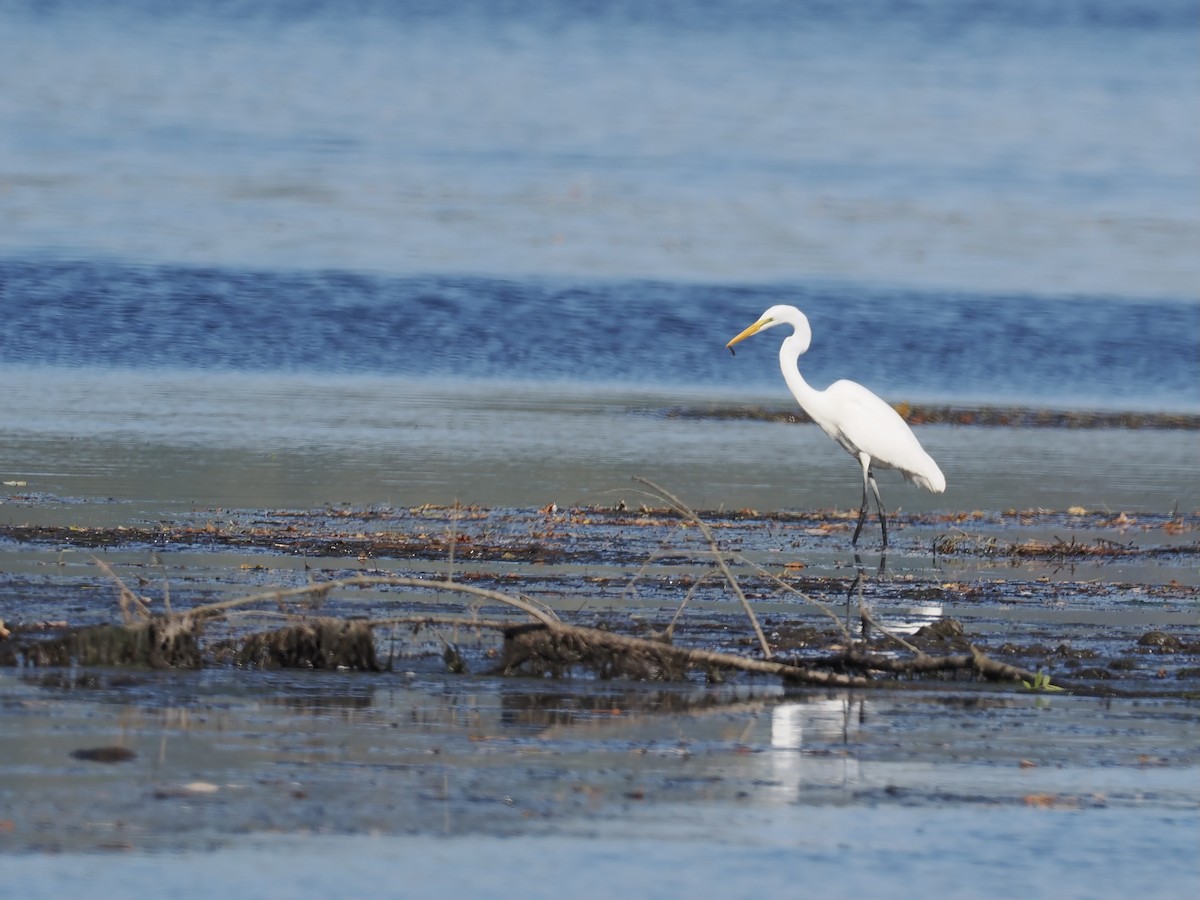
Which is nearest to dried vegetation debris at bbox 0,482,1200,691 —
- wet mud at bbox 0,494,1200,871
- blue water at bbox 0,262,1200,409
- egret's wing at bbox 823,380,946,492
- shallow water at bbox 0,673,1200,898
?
wet mud at bbox 0,494,1200,871

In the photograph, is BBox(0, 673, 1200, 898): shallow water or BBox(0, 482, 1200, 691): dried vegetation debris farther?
BBox(0, 482, 1200, 691): dried vegetation debris

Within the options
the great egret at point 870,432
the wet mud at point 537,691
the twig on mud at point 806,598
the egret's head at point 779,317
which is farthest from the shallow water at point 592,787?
the egret's head at point 779,317

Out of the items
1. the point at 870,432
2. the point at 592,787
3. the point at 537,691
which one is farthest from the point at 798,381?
the point at 592,787

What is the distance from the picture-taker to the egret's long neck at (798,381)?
1752 cm

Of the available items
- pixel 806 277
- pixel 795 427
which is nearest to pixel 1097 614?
pixel 795 427

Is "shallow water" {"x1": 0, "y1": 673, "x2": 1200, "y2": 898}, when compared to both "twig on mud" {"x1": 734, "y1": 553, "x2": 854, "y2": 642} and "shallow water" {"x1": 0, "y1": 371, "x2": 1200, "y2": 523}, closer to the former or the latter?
"twig on mud" {"x1": 734, "y1": 553, "x2": 854, "y2": 642}

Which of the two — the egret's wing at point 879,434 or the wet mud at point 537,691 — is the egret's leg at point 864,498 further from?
the wet mud at point 537,691

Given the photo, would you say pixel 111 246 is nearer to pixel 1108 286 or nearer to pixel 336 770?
pixel 1108 286

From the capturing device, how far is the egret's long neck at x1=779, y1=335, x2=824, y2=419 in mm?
17516

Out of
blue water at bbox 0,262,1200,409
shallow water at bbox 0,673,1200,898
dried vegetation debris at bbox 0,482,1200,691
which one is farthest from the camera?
blue water at bbox 0,262,1200,409

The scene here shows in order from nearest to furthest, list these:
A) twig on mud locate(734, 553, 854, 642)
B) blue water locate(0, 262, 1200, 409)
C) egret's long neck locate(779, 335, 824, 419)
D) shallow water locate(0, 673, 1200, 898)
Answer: shallow water locate(0, 673, 1200, 898), twig on mud locate(734, 553, 854, 642), egret's long neck locate(779, 335, 824, 419), blue water locate(0, 262, 1200, 409)

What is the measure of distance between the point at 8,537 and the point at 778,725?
6.10m

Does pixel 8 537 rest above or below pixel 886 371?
below

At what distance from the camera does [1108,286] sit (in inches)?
1540
